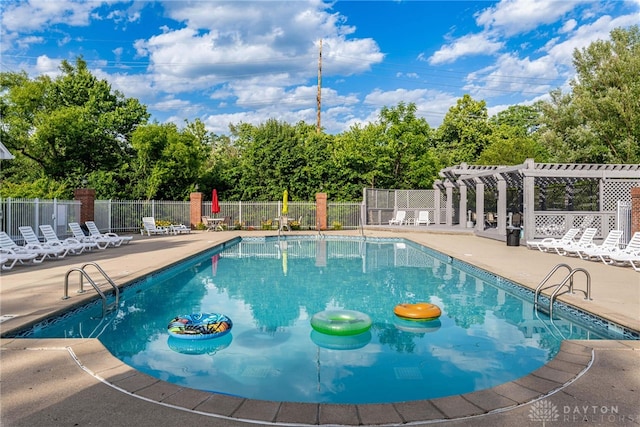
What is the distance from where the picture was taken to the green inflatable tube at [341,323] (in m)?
5.86

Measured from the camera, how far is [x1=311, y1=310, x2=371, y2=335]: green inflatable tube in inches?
231

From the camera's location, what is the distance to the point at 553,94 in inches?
1227

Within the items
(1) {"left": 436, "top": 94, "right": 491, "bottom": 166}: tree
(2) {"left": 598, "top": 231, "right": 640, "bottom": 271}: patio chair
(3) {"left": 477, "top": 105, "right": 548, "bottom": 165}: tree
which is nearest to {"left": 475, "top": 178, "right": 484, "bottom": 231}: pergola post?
(2) {"left": 598, "top": 231, "right": 640, "bottom": 271}: patio chair

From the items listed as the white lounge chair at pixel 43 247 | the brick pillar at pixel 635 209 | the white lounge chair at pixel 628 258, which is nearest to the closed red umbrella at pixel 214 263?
the white lounge chair at pixel 43 247

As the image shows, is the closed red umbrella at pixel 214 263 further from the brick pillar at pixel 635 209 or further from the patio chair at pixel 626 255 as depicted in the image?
the brick pillar at pixel 635 209

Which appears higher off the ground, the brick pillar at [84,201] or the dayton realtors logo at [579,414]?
the brick pillar at [84,201]

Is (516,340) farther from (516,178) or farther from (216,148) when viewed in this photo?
(216,148)

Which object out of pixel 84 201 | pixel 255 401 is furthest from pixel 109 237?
pixel 255 401

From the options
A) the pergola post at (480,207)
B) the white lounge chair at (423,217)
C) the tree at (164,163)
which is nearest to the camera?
the pergola post at (480,207)

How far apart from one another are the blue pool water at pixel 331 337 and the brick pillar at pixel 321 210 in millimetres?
13187

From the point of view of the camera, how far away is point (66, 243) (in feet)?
40.2

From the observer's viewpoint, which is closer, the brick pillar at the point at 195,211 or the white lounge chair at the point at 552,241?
the white lounge chair at the point at 552,241

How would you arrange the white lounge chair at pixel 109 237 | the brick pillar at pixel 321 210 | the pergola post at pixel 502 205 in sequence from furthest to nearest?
1. the brick pillar at pixel 321 210
2. the pergola post at pixel 502 205
3. the white lounge chair at pixel 109 237

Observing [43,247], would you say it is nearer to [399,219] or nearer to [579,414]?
[579,414]
